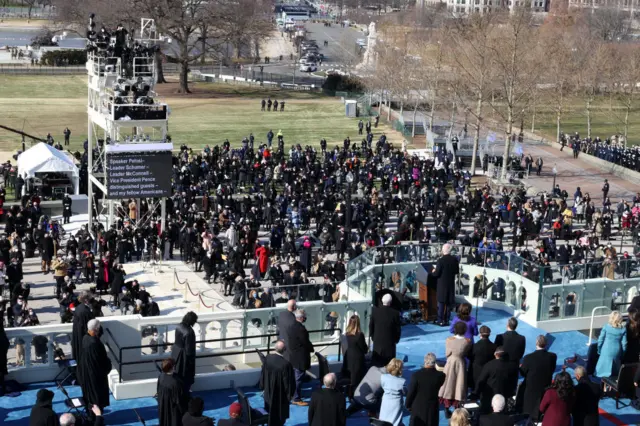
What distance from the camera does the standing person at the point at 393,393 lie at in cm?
Result: 1327

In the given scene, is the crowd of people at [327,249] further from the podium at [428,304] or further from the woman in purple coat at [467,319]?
the podium at [428,304]

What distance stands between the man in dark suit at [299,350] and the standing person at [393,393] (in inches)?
79.5

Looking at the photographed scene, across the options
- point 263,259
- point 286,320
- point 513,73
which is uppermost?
point 513,73

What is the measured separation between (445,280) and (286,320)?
4257mm

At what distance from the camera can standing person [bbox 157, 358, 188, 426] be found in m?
13.3

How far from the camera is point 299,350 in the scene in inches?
607

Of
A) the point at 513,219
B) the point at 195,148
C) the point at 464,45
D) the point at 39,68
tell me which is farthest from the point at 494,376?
the point at 39,68

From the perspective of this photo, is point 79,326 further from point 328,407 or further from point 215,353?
point 328,407

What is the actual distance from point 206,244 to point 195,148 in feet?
87.7

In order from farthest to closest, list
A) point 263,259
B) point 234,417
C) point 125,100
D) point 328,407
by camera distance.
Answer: point 125,100 < point 263,259 < point 328,407 < point 234,417

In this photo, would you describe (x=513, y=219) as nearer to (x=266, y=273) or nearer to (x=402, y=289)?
(x=266, y=273)

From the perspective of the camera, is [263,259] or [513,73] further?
[513,73]

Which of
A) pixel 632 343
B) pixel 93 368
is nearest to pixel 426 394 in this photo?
pixel 632 343

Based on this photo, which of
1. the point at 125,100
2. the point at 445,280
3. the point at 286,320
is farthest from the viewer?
the point at 125,100
